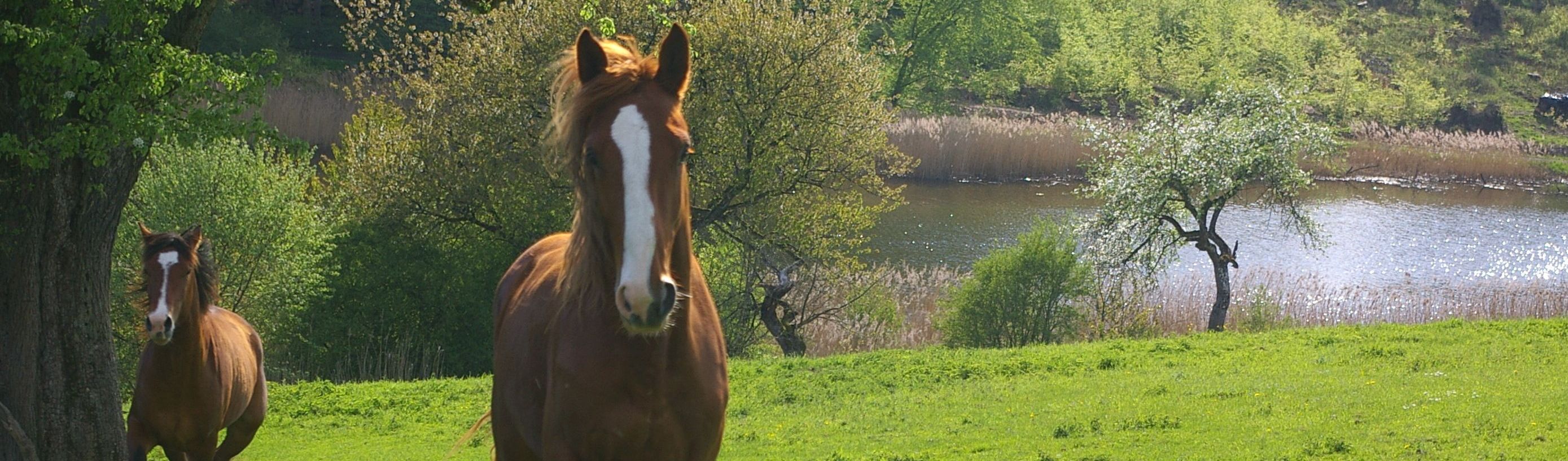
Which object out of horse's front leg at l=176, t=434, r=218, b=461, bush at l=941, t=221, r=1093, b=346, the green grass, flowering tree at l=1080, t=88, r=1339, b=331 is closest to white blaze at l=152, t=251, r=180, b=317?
horse's front leg at l=176, t=434, r=218, b=461

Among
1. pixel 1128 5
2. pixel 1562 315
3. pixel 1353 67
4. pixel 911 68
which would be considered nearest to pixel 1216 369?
pixel 1562 315

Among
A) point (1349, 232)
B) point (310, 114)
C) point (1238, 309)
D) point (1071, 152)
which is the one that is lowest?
point (1349, 232)

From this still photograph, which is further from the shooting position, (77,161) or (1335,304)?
(1335,304)

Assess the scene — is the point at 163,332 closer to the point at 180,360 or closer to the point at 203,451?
the point at 180,360

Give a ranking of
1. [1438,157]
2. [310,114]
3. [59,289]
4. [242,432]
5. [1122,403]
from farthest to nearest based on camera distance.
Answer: [1438,157] → [310,114] → [1122,403] → [242,432] → [59,289]

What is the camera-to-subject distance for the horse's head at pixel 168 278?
25.4 ft

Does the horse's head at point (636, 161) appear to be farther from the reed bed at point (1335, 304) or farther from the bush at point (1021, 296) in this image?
the reed bed at point (1335, 304)

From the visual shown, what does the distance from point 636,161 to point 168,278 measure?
5810mm

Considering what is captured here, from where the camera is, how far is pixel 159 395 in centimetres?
823

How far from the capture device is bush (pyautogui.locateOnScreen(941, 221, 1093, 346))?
64.6 feet

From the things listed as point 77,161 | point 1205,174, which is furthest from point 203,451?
point 1205,174

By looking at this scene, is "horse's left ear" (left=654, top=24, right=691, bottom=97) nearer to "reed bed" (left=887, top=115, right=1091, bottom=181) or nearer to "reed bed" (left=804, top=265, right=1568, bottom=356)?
"reed bed" (left=804, top=265, right=1568, bottom=356)

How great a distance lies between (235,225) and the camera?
18.3 metres

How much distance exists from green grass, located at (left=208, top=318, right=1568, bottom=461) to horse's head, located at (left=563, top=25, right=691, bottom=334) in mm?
6457
